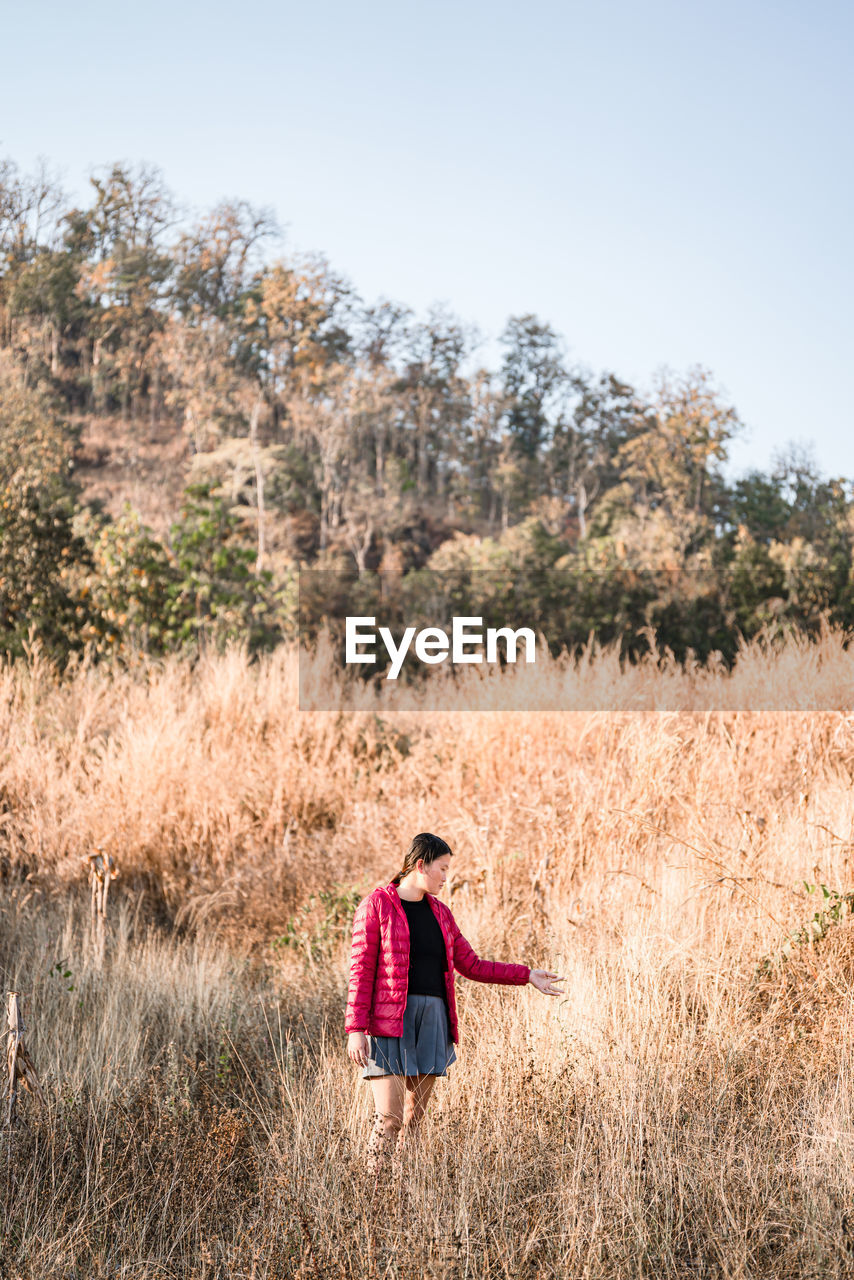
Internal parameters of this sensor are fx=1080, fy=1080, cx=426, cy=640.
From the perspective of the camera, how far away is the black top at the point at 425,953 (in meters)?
3.73

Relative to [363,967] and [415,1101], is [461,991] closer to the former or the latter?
[415,1101]

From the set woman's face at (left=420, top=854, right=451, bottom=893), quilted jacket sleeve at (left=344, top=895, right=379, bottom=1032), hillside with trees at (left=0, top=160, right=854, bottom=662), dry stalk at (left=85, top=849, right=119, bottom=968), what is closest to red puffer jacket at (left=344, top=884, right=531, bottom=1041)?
quilted jacket sleeve at (left=344, top=895, right=379, bottom=1032)

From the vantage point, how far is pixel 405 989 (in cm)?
363

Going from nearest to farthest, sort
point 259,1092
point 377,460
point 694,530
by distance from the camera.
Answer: point 259,1092 → point 694,530 → point 377,460

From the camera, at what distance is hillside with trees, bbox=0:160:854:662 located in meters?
19.2

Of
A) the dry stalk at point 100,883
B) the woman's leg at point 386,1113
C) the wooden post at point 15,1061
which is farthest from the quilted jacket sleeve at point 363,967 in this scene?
the dry stalk at point 100,883

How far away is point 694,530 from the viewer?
21.7 metres

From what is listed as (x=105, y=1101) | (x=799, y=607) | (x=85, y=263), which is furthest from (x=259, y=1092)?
(x=85, y=263)

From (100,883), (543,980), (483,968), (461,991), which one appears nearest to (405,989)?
(483,968)

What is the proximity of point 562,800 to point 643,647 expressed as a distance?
1045cm

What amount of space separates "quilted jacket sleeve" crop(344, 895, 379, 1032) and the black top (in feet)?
0.47

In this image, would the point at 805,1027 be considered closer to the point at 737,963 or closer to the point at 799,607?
the point at 737,963

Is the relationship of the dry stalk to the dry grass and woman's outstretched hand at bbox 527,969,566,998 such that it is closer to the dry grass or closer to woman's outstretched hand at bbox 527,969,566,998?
the dry grass

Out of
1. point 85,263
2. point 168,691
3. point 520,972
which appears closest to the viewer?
point 520,972
